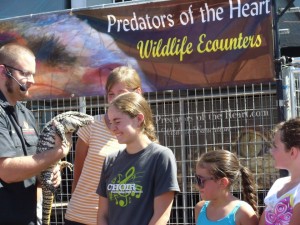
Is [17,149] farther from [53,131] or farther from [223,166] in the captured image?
[223,166]

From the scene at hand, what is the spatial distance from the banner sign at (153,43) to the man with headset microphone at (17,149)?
5.65 feet

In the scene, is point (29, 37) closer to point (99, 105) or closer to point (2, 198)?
point (99, 105)

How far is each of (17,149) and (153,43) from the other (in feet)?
6.85

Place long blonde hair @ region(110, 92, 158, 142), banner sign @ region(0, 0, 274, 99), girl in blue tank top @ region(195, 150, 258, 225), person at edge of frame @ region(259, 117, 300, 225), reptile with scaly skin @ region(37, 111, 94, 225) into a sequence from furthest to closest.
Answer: banner sign @ region(0, 0, 274, 99) → reptile with scaly skin @ region(37, 111, 94, 225) → girl in blue tank top @ region(195, 150, 258, 225) → long blonde hair @ region(110, 92, 158, 142) → person at edge of frame @ region(259, 117, 300, 225)

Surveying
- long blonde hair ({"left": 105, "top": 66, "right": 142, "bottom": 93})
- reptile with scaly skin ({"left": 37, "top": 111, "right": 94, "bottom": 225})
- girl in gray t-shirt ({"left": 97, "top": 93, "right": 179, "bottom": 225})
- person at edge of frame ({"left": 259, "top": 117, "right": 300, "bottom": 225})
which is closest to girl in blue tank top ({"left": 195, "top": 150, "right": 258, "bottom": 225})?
person at edge of frame ({"left": 259, "top": 117, "right": 300, "bottom": 225})

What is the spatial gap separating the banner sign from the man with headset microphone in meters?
1.72

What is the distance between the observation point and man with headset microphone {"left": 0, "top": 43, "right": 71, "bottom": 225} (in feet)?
11.1

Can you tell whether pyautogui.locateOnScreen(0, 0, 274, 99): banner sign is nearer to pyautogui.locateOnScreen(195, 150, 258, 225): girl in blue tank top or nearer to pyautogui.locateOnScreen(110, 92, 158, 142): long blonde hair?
pyautogui.locateOnScreen(195, 150, 258, 225): girl in blue tank top

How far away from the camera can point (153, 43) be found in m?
5.28

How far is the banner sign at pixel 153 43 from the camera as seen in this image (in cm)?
488

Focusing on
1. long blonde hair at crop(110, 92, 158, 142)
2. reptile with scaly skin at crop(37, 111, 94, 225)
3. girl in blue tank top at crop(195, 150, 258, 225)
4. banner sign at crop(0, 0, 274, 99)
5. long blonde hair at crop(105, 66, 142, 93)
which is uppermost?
banner sign at crop(0, 0, 274, 99)

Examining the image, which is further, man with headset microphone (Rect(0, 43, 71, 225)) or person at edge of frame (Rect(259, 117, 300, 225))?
man with headset microphone (Rect(0, 43, 71, 225))

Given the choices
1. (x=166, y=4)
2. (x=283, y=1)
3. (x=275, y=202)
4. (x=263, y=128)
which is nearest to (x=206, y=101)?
(x=263, y=128)

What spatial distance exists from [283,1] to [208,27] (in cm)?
168
